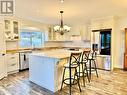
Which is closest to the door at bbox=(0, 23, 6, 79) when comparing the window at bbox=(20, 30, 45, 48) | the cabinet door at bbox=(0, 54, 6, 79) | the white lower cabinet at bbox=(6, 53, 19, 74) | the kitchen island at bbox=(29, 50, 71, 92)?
the cabinet door at bbox=(0, 54, 6, 79)

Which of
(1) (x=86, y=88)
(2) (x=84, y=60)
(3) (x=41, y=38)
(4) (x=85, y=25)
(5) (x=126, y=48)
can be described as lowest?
(1) (x=86, y=88)

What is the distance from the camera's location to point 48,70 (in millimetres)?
3461

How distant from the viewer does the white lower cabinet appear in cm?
512

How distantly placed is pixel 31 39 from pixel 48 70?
3985mm

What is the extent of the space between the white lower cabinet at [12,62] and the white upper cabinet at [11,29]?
0.77m

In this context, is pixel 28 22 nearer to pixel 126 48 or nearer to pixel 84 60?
pixel 84 60

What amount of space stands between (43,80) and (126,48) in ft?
13.1

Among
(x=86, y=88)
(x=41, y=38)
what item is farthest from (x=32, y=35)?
(x=86, y=88)

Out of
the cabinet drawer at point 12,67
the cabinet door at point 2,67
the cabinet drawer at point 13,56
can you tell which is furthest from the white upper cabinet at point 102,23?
the cabinet door at point 2,67

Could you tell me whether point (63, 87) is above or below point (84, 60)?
below

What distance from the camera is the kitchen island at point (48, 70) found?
3318 mm

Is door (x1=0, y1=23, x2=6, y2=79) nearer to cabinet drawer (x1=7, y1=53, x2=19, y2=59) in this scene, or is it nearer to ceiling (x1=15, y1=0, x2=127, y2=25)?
cabinet drawer (x1=7, y1=53, x2=19, y2=59)

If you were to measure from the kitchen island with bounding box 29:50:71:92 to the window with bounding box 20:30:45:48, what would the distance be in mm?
2844

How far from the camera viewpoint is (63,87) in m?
3.65
